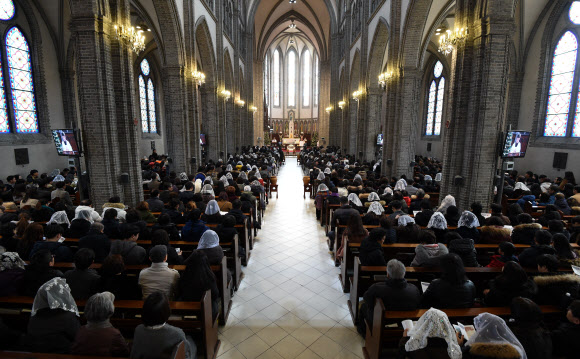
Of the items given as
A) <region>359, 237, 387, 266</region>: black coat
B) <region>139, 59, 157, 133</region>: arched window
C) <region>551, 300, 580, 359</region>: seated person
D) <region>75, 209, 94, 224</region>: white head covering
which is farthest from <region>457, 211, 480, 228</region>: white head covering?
<region>139, 59, 157, 133</region>: arched window

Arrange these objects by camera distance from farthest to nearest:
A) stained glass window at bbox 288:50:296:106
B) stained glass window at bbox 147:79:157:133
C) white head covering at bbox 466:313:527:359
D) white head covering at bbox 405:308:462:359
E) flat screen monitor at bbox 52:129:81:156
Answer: stained glass window at bbox 288:50:296:106, stained glass window at bbox 147:79:157:133, flat screen monitor at bbox 52:129:81:156, white head covering at bbox 405:308:462:359, white head covering at bbox 466:313:527:359

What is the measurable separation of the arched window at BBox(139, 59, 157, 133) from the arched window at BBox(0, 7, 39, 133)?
8.01m

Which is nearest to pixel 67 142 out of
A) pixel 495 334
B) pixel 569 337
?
pixel 495 334

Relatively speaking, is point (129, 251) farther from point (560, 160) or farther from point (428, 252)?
point (560, 160)

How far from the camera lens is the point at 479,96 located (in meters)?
7.54

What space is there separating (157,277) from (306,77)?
47507 mm

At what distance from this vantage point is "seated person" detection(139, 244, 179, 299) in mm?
3531

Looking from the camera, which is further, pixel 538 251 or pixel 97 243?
pixel 97 243

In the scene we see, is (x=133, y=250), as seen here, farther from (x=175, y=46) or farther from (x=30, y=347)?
(x=175, y=46)

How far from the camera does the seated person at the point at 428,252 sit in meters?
4.17

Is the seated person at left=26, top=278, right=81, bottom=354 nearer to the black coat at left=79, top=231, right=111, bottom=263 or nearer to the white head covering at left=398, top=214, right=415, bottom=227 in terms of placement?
the black coat at left=79, top=231, right=111, bottom=263

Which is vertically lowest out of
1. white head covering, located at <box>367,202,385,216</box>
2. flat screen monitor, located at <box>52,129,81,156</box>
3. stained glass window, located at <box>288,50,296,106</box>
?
white head covering, located at <box>367,202,385,216</box>

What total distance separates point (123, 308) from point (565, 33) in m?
17.6

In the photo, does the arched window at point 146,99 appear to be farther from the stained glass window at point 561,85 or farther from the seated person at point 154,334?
the stained glass window at point 561,85
